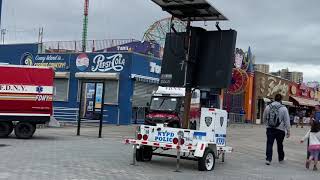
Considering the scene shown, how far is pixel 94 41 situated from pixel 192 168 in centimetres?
2790

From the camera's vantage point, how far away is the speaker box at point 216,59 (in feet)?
43.5

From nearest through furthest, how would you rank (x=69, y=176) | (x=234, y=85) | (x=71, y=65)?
1. (x=69, y=176)
2. (x=71, y=65)
3. (x=234, y=85)

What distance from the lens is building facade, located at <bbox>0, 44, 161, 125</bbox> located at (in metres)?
34.5

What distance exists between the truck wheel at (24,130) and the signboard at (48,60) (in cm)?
1694

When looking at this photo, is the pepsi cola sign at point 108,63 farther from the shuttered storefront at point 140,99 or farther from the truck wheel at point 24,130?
the truck wheel at point 24,130

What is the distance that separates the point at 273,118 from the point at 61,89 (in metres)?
24.5

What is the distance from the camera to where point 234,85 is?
4756cm

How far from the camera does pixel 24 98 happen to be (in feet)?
67.1

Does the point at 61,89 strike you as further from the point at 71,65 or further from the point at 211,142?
the point at 211,142

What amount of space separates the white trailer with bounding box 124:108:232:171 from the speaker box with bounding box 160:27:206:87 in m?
1.03

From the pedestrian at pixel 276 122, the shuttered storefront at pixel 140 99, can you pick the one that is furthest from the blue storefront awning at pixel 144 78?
the pedestrian at pixel 276 122

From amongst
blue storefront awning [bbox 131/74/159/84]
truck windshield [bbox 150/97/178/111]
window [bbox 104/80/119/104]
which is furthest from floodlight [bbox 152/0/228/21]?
window [bbox 104/80/119/104]

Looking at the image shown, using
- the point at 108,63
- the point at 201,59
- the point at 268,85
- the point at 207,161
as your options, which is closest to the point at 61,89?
the point at 108,63

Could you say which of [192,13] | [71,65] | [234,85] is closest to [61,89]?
[71,65]
